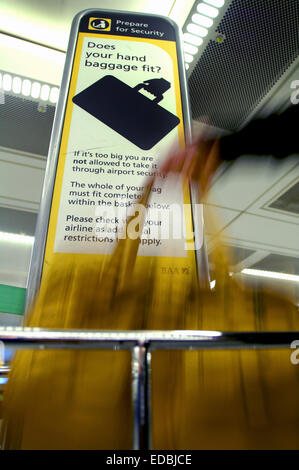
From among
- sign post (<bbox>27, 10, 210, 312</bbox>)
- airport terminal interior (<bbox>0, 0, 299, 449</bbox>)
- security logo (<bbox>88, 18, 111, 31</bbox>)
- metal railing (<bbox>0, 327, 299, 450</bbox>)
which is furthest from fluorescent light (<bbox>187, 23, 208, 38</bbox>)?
metal railing (<bbox>0, 327, 299, 450</bbox>)

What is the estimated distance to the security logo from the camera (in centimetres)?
87

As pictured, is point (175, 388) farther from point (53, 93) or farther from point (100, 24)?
point (53, 93)

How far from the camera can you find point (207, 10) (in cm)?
106

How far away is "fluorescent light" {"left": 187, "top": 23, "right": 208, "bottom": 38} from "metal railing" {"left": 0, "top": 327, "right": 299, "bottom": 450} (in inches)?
47.7

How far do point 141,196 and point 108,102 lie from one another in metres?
0.27

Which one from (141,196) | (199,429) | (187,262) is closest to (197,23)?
(141,196)

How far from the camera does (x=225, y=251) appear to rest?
417 mm

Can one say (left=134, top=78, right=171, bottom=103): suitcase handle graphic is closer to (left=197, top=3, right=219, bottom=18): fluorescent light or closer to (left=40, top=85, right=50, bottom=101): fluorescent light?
(left=197, top=3, right=219, bottom=18): fluorescent light

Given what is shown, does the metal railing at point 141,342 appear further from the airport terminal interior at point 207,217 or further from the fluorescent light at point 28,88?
the fluorescent light at point 28,88

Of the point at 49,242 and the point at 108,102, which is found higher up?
the point at 108,102

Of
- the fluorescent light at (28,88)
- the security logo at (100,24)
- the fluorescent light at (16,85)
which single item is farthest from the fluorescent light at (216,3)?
the fluorescent light at (16,85)

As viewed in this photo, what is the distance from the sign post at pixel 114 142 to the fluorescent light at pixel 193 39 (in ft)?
0.92

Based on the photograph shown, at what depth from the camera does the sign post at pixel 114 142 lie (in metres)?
0.58

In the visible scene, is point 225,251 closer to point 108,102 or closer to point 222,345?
point 222,345
